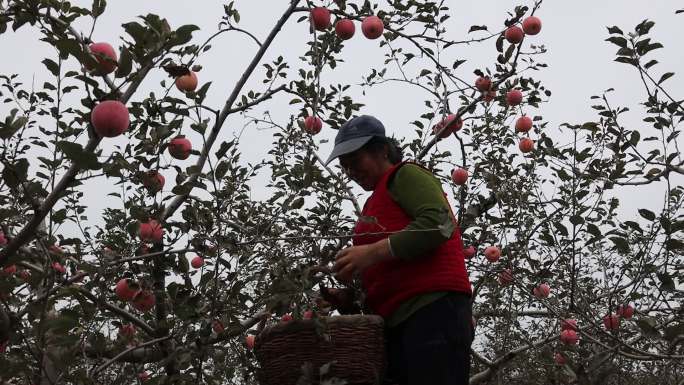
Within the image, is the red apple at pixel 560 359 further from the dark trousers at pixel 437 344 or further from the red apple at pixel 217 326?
the red apple at pixel 217 326

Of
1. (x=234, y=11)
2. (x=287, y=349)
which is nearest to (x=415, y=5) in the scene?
(x=234, y=11)

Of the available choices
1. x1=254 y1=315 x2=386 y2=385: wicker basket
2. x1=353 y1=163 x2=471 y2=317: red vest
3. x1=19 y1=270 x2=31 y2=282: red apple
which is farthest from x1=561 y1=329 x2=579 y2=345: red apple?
x1=19 y1=270 x2=31 y2=282: red apple

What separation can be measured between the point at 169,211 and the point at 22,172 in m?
1.12

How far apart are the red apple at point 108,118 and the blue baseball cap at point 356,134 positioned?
0.75 m

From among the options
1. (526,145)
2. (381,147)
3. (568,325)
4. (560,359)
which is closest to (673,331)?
(568,325)

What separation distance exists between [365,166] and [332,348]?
27.6 inches

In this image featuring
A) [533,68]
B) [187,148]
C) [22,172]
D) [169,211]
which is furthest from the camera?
[533,68]

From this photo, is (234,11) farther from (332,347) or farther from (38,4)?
(332,347)

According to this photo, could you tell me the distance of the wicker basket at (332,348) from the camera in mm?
1688

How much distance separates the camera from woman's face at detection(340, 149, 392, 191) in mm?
2146

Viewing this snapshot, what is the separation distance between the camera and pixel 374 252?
1810mm

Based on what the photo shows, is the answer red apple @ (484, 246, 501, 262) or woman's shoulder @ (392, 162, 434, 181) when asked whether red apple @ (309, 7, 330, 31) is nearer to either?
woman's shoulder @ (392, 162, 434, 181)

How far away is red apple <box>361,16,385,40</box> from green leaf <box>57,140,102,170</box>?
7.95 ft

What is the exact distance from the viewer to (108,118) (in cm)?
149
